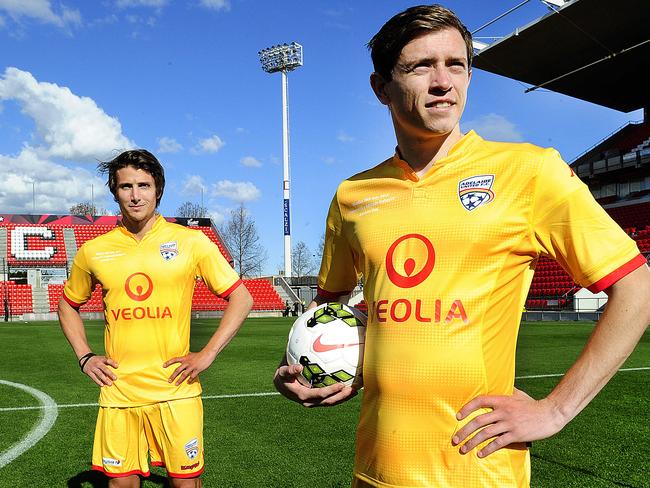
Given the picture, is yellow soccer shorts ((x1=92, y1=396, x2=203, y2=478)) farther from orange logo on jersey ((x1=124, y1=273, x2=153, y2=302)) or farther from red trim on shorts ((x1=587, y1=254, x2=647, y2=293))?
red trim on shorts ((x1=587, y1=254, x2=647, y2=293))

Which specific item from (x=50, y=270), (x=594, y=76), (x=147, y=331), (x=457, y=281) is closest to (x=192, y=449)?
(x=147, y=331)

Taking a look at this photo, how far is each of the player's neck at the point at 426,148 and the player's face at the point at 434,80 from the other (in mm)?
64

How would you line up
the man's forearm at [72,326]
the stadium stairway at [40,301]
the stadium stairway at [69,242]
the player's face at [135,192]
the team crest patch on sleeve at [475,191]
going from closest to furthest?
the team crest patch on sleeve at [475,191]
the player's face at [135,192]
the man's forearm at [72,326]
the stadium stairway at [40,301]
the stadium stairway at [69,242]

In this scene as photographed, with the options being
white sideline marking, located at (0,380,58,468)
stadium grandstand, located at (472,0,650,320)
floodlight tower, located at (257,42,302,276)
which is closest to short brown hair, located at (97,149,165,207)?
white sideline marking, located at (0,380,58,468)

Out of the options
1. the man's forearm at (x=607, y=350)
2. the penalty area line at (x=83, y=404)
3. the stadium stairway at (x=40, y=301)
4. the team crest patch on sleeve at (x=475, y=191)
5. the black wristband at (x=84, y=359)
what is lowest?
the stadium stairway at (x=40, y=301)

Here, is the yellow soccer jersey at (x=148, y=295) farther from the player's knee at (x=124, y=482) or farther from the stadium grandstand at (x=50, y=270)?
the stadium grandstand at (x=50, y=270)

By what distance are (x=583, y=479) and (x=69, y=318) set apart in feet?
13.3

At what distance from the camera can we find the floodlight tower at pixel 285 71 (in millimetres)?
52656

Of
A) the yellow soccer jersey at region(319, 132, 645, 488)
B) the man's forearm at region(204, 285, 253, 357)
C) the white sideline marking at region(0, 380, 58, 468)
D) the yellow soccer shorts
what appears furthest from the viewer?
the white sideline marking at region(0, 380, 58, 468)

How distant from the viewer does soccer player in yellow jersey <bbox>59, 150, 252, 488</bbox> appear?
360 cm

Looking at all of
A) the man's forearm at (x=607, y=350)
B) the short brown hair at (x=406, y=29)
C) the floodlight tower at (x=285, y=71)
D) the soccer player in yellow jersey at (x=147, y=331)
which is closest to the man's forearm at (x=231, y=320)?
the soccer player in yellow jersey at (x=147, y=331)

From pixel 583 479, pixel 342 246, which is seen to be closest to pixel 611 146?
pixel 583 479

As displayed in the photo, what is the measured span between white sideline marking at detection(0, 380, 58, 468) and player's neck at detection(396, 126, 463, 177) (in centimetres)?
524

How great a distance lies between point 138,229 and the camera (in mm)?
3941
